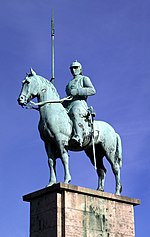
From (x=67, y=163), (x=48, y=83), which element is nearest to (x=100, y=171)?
(x=67, y=163)

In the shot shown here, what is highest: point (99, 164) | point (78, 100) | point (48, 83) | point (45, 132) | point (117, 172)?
point (48, 83)

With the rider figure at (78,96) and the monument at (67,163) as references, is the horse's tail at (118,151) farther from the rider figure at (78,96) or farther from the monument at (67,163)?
the rider figure at (78,96)

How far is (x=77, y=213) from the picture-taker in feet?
50.1

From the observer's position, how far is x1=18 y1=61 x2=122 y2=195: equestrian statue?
15.9 metres

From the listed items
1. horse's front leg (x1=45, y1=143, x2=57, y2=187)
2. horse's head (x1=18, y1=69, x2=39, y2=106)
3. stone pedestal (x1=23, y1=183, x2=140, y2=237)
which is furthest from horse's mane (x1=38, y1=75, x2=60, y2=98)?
stone pedestal (x1=23, y1=183, x2=140, y2=237)

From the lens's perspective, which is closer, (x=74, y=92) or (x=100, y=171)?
(x=74, y=92)

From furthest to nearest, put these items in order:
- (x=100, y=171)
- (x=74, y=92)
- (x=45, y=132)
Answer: (x=100, y=171) < (x=74, y=92) < (x=45, y=132)

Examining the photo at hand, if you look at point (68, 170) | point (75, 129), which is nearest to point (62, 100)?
point (75, 129)

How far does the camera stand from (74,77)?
17422 mm

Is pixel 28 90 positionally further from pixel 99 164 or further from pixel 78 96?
pixel 99 164

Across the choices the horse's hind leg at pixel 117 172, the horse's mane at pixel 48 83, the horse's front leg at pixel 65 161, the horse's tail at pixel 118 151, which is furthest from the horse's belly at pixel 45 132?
the horse's tail at pixel 118 151

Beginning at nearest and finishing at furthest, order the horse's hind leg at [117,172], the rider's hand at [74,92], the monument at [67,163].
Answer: the monument at [67,163] → the rider's hand at [74,92] → the horse's hind leg at [117,172]

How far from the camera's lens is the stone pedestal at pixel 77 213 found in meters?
15.0

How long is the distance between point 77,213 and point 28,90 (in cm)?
359
